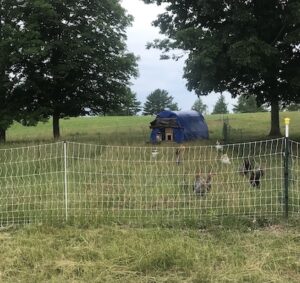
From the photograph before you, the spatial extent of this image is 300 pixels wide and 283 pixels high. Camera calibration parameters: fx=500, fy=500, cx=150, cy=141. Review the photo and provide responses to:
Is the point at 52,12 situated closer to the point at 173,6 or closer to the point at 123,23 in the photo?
the point at 123,23

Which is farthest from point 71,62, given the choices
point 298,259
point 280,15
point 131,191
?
point 298,259

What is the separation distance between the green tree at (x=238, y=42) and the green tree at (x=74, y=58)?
569 cm

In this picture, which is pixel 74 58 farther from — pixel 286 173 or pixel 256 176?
pixel 286 173

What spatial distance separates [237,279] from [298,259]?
3.07ft

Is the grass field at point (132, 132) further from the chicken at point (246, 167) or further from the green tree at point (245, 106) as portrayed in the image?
the green tree at point (245, 106)

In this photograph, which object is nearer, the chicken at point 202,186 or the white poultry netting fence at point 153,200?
the white poultry netting fence at point 153,200

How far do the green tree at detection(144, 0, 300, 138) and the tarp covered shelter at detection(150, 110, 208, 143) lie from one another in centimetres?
354

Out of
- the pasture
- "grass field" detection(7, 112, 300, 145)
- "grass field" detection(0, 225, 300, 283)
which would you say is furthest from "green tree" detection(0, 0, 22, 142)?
"grass field" detection(0, 225, 300, 283)

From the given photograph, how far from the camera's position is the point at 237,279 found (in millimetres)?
5133

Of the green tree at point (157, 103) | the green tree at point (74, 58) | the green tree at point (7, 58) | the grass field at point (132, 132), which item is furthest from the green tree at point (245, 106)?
A: the green tree at point (7, 58)

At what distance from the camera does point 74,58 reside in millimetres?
26875

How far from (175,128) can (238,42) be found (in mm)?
8831

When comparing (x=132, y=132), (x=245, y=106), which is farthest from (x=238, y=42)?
(x=245, y=106)

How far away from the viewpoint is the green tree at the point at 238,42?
17766mm
